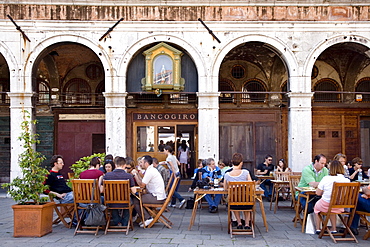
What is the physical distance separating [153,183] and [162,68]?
6114 mm

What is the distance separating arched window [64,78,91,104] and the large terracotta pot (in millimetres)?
9954

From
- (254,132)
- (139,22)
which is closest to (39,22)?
(139,22)

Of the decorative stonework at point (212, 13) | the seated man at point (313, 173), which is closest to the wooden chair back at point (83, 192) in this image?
the seated man at point (313, 173)

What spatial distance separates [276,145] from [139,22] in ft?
22.8

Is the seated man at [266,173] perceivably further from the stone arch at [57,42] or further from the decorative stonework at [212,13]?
the stone arch at [57,42]

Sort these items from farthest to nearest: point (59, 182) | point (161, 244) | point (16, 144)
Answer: point (16, 144) → point (59, 182) → point (161, 244)

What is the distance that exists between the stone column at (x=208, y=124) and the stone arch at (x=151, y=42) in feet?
2.50

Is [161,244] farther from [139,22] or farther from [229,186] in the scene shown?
[139,22]

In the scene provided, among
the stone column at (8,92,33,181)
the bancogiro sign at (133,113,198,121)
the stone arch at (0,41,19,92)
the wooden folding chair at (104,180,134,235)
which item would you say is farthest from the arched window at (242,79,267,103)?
the wooden folding chair at (104,180,134,235)

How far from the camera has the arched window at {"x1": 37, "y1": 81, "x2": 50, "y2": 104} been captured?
56.3 ft

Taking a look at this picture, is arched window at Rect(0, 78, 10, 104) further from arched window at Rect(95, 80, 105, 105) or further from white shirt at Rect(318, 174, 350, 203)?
white shirt at Rect(318, 174, 350, 203)

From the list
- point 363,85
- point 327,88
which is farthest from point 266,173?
point 363,85

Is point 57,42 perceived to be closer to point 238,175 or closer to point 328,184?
point 238,175

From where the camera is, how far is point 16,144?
44.5 ft
